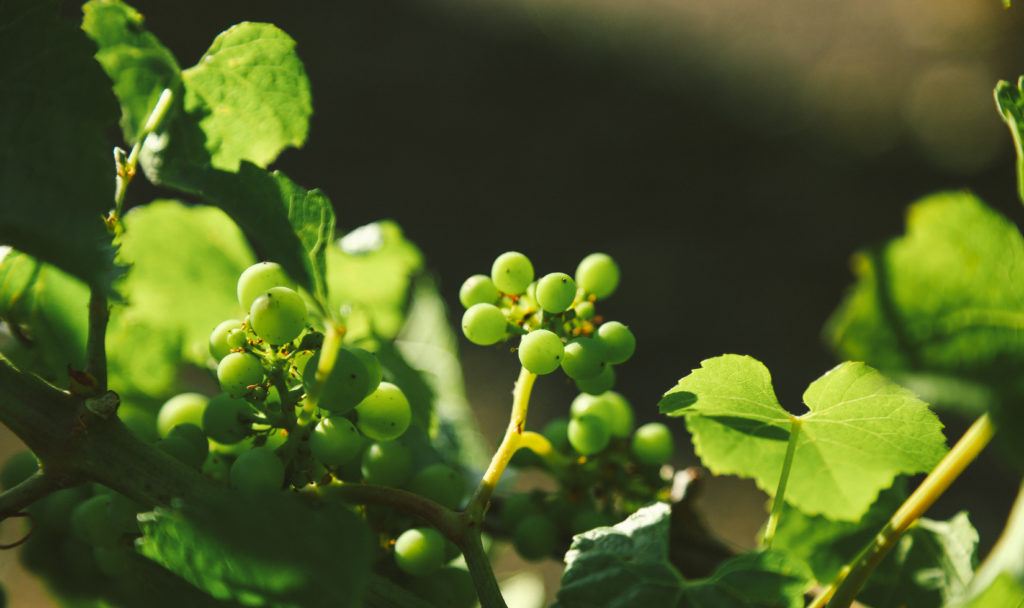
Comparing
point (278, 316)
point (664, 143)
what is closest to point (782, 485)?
point (278, 316)

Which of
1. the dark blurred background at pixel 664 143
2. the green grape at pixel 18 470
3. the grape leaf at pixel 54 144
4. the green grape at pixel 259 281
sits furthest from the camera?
the dark blurred background at pixel 664 143

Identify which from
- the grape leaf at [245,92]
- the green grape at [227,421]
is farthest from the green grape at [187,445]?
the grape leaf at [245,92]

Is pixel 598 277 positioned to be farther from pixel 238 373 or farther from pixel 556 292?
pixel 238 373

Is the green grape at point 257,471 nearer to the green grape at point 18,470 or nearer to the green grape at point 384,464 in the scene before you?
the green grape at point 384,464

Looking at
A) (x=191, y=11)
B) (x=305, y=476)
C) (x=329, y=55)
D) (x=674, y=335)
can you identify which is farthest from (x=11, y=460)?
(x=191, y=11)

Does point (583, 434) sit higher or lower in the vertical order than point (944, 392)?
lower

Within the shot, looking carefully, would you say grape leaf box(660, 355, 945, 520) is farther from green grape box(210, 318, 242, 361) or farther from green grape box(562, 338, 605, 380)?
green grape box(210, 318, 242, 361)

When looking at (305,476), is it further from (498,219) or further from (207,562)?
(498,219)
